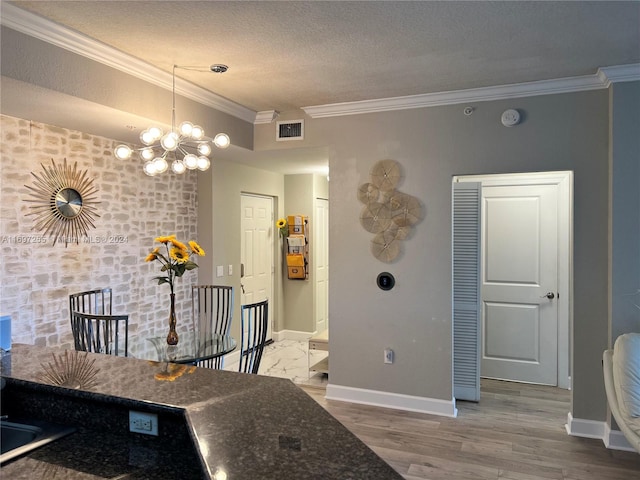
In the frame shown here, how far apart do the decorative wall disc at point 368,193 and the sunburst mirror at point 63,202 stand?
2287 millimetres

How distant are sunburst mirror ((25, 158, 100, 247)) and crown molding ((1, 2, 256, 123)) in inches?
40.7

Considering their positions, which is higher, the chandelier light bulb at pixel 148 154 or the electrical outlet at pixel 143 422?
the chandelier light bulb at pixel 148 154

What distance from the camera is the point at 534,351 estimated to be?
184 inches

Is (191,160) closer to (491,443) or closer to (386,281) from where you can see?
(386,281)

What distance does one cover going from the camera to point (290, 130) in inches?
173

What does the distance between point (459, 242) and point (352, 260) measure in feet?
3.26

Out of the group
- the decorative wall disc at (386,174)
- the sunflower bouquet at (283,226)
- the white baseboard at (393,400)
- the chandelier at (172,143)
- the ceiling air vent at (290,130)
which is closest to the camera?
the chandelier at (172,143)

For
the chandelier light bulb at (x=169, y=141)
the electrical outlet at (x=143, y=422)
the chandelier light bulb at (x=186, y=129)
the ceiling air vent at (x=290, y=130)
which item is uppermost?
the ceiling air vent at (x=290, y=130)

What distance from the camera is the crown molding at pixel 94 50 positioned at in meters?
2.37

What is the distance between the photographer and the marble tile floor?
486 cm

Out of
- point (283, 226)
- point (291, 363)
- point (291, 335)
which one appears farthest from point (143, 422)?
point (291, 335)

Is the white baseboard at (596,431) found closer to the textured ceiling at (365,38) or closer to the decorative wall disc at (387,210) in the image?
the decorative wall disc at (387,210)

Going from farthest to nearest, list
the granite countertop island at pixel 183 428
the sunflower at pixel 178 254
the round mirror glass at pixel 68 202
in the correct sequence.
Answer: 1. the round mirror glass at pixel 68 202
2. the sunflower at pixel 178 254
3. the granite countertop island at pixel 183 428

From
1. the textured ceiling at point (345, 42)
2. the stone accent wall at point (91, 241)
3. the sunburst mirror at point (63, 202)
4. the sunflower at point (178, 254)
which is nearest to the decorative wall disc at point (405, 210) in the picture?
the textured ceiling at point (345, 42)
